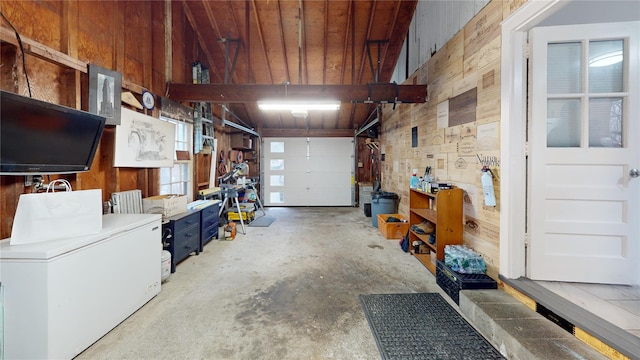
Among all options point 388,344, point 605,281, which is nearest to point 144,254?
point 388,344

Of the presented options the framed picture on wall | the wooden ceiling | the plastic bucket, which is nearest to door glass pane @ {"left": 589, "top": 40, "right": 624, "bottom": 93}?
the wooden ceiling

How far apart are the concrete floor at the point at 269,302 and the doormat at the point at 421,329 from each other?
120mm

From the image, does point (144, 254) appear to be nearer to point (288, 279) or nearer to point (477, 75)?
point (288, 279)

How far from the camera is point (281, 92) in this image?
3.79 metres

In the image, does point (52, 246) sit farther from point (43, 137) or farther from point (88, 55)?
point (88, 55)

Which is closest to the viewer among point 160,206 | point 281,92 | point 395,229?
point 160,206

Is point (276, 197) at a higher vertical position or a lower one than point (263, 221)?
higher

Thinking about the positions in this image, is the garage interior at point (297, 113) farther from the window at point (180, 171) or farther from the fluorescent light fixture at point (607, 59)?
the fluorescent light fixture at point (607, 59)

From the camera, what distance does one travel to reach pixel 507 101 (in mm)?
2090

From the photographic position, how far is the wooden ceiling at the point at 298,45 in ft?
12.5

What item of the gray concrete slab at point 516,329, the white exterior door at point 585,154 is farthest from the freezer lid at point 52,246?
the white exterior door at point 585,154

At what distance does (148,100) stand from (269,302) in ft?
10.2

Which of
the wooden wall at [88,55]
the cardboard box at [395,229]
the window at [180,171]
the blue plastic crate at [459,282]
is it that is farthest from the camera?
the cardboard box at [395,229]

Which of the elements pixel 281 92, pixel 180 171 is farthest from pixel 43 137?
pixel 281 92
